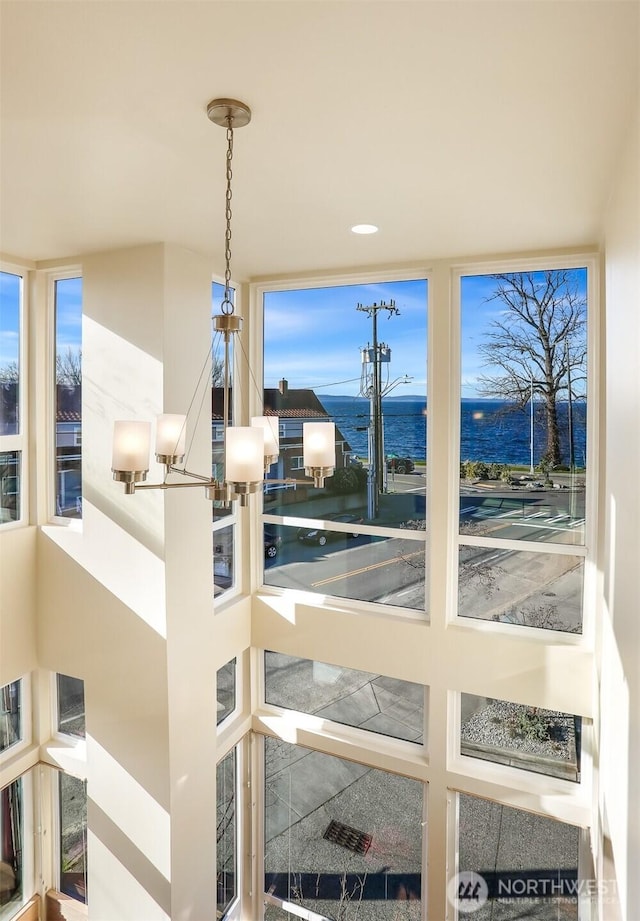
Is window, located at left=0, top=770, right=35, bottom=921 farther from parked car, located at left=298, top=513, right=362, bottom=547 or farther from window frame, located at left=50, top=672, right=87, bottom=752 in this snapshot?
parked car, located at left=298, top=513, right=362, bottom=547

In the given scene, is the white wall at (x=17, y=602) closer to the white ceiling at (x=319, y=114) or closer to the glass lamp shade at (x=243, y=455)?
the white ceiling at (x=319, y=114)

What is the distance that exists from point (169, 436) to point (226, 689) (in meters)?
2.74

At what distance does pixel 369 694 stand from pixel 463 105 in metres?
3.49

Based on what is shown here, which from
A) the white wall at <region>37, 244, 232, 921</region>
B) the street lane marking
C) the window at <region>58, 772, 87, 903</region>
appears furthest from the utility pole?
the window at <region>58, 772, 87, 903</region>

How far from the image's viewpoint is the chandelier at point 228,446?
1580 mm

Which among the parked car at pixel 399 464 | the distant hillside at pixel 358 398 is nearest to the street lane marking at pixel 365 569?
the parked car at pixel 399 464

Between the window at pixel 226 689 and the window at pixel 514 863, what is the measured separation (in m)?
1.69

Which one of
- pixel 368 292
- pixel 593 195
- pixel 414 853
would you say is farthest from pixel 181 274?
pixel 414 853

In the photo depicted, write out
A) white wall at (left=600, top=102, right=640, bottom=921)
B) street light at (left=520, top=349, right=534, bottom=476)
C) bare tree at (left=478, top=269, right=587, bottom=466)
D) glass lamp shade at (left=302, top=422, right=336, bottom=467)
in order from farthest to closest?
1. street light at (left=520, top=349, right=534, bottom=476)
2. bare tree at (left=478, top=269, right=587, bottom=466)
3. glass lamp shade at (left=302, top=422, right=336, bottom=467)
4. white wall at (left=600, top=102, right=640, bottom=921)

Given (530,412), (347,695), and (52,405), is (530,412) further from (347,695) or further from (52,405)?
(52,405)

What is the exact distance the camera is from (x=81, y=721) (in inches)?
148

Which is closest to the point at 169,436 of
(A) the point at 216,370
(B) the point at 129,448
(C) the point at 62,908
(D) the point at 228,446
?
(B) the point at 129,448

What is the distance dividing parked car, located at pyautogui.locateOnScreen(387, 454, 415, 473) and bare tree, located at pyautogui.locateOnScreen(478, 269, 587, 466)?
2.20 feet

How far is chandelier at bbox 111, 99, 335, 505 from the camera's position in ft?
5.18
